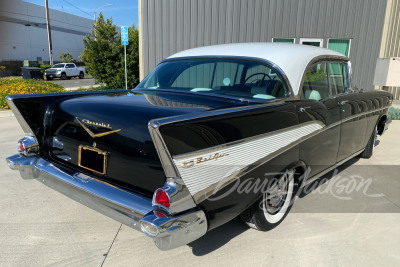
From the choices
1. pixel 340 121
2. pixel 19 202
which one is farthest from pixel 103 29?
pixel 340 121

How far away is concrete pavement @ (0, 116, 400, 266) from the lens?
239cm

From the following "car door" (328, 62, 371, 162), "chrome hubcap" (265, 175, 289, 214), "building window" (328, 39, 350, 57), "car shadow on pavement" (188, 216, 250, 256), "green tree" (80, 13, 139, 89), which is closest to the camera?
"car shadow on pavement" (188, 216, 250, 256)

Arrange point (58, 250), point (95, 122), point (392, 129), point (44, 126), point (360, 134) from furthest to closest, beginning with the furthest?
point (392, 129)
point (360, 134)
point (44, 126)
point (58, 250)
point (95, 122)

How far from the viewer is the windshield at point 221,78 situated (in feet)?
9.46

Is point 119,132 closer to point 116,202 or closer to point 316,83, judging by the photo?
point 116,202

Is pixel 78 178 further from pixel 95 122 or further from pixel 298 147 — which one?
pixel 298 147

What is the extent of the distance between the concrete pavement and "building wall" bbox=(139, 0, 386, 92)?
857 cm

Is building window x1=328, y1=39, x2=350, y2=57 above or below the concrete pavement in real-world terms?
above

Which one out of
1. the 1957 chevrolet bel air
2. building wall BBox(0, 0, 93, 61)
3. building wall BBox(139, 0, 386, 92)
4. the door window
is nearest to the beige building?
building wall BBox(139, 0, 386, 92)

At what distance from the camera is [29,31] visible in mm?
39594

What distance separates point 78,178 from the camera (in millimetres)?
2395

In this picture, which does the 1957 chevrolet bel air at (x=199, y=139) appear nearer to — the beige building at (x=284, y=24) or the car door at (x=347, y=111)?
the car door at (x=347, y=111)

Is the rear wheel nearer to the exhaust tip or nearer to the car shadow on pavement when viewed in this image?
the car shadow on pavement

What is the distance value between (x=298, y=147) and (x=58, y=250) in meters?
2.23
